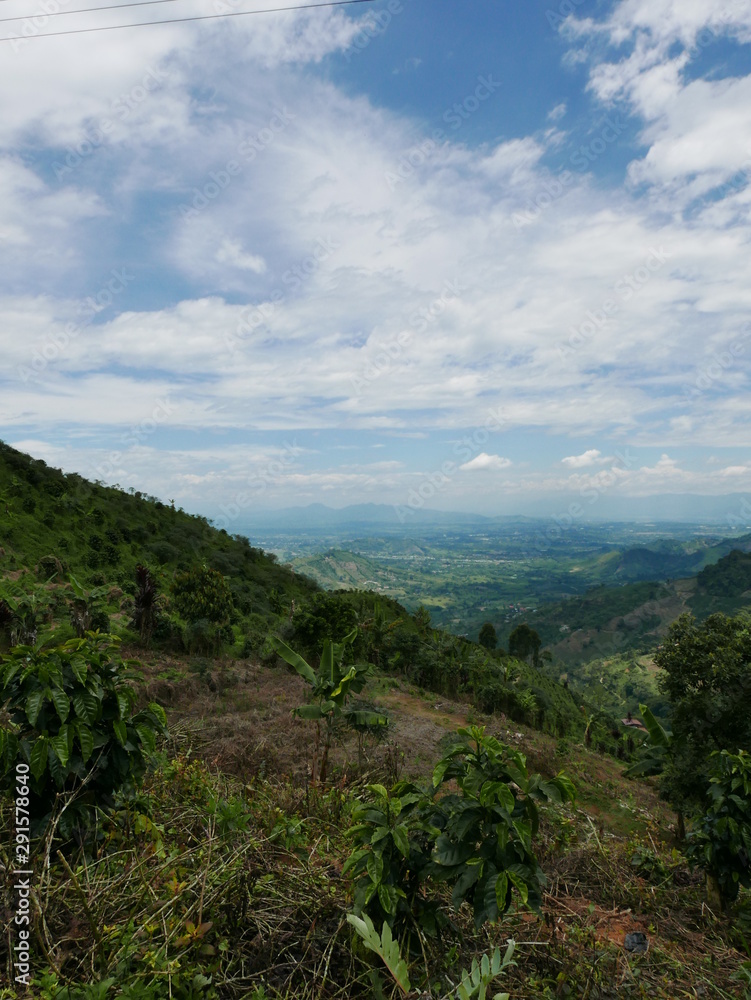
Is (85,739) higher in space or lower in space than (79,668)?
lower

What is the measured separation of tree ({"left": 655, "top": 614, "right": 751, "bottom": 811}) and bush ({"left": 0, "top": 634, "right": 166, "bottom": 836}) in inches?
326

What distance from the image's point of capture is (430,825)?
8.65 feet

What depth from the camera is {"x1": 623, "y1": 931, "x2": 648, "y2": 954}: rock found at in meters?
3.36

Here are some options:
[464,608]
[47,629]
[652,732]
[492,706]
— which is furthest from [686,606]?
[47,629]

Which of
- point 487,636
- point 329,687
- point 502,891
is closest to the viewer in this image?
point 502,891

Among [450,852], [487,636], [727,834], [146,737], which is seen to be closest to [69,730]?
[146,737]

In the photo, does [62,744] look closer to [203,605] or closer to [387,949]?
[387,949]

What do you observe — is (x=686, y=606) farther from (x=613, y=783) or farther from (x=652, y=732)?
(x=652, y=732)

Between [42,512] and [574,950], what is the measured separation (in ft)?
86.9

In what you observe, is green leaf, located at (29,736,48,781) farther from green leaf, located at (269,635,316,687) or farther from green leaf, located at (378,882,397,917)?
green leaf, located at (269,635,316,687)

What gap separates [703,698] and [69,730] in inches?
360

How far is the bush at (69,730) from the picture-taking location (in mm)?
2773

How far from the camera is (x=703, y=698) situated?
26.4 ft

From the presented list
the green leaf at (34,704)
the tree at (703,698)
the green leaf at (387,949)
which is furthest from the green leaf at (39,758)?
the tree at (703,698)
